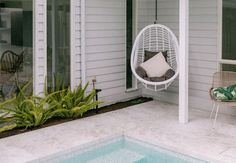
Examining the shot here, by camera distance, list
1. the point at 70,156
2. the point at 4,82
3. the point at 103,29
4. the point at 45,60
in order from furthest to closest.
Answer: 1. the point at 103,29
2. the point at 45,60
3. the point at 4,82
4. the point at 70,156

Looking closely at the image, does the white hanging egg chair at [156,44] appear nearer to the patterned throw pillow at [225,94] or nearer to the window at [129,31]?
the window at [129,31]

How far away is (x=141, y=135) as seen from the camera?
4.65 meters

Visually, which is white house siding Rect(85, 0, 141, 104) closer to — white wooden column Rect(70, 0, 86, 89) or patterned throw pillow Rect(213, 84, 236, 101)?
white wooden column Rect(70, 0, 86, 89)

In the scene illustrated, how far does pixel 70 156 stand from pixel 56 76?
1.81 meters

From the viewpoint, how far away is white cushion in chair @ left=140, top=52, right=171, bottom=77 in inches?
237

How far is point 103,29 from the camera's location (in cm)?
613

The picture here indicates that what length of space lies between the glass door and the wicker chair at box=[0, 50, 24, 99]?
1.62ft

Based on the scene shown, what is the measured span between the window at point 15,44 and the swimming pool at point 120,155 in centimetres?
156

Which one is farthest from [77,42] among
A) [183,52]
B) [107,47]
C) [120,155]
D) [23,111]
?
[120,155]

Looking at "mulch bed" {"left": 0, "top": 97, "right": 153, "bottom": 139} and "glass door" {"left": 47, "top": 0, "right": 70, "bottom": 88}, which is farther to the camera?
Answer: "glass door" {"left": 47, "top": 0, "right": 70, "bottom": 88}

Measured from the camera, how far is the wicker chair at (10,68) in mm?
5000

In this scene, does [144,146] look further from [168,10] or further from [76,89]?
[168,10]

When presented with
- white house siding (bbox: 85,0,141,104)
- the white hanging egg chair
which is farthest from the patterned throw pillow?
white house siding (bbox: 85,0,141,104)

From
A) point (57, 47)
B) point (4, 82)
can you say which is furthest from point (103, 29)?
point (4, 82)
